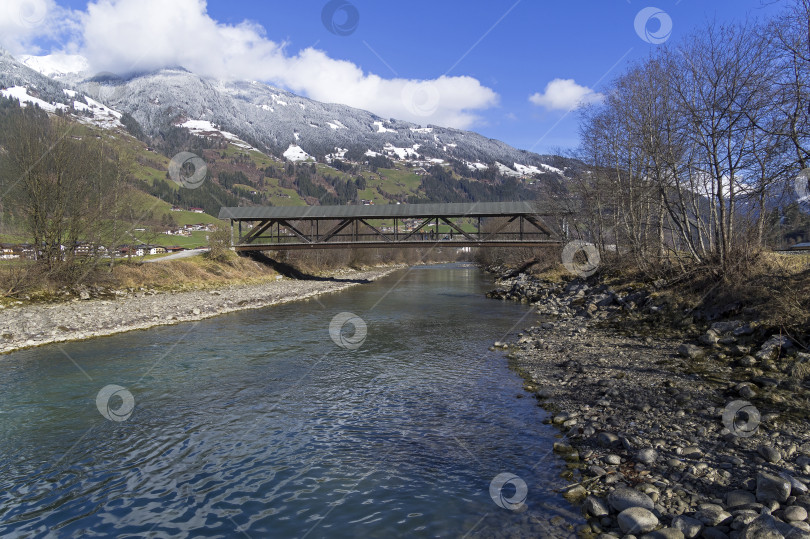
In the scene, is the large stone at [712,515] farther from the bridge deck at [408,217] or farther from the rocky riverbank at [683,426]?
the bridge deck at [408,217]

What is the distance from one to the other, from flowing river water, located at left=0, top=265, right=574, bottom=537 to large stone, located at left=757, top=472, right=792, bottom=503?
209 centimetres

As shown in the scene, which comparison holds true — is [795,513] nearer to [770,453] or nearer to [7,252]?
[770,453]

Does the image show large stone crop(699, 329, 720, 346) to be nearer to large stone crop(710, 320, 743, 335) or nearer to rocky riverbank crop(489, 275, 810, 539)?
rocky riverbank crop(489, 275, 810, 539)

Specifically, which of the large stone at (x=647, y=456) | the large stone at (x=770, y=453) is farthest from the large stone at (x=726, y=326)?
the large stone at (x=647, y=456)

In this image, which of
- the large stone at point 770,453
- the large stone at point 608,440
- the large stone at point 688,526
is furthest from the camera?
the large stone at point 608,440

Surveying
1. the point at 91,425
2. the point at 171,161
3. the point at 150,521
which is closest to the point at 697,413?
the point at 150,521

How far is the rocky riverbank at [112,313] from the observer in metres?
16.2

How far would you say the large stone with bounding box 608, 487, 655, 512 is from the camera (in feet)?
17.3

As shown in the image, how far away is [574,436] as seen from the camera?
7625mm

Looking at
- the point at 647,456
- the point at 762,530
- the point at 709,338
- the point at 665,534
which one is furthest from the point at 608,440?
the point at 709,338

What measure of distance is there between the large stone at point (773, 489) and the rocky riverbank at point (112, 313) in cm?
1864

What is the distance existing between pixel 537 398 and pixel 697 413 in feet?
9.67

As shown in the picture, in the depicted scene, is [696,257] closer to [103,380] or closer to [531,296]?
[531,296]

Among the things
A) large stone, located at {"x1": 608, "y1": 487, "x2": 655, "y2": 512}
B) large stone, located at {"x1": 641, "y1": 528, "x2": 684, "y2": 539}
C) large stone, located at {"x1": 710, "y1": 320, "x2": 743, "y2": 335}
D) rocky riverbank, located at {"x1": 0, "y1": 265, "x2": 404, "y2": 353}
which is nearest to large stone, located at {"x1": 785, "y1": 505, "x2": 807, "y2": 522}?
large stone, located at {"x1": 641, "y1": 528, "x2": 684, "y2": 539}
